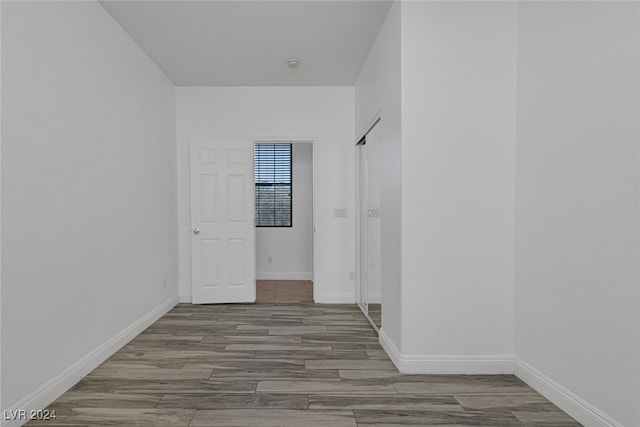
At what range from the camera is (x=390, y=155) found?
2936mm

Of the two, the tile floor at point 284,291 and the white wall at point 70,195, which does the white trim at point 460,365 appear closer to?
the white wall at point 70,195

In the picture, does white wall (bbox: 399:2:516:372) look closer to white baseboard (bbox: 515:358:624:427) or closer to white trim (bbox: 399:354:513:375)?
white trim (bbox: 399:354:513:375)

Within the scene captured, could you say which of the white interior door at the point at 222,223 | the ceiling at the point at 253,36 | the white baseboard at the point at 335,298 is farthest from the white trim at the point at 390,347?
the ceiling at the point at 253,36

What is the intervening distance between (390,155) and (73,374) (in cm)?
261

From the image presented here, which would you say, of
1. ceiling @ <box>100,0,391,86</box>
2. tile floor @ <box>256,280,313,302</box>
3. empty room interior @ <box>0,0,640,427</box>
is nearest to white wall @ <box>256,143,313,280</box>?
tile floor @ <box>256,280,313,302</box>

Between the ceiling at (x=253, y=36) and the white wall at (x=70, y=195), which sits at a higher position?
the ceiling at (x=253, y=36)

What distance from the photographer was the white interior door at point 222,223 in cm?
466

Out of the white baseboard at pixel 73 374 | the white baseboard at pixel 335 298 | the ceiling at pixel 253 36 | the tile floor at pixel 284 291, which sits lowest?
the tile floor at pixel 284 291

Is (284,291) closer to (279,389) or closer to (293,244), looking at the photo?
(293,244)

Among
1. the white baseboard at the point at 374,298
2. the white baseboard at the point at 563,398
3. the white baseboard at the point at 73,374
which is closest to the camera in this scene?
the white baseboard at the point at 563,398

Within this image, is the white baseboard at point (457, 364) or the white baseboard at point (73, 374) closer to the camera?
the white baseboard at point (73, 374)

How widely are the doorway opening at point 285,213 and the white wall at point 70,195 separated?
289 centimetres

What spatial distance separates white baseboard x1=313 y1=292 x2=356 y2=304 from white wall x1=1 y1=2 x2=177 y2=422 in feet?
6.29

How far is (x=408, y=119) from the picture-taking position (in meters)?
2.61
